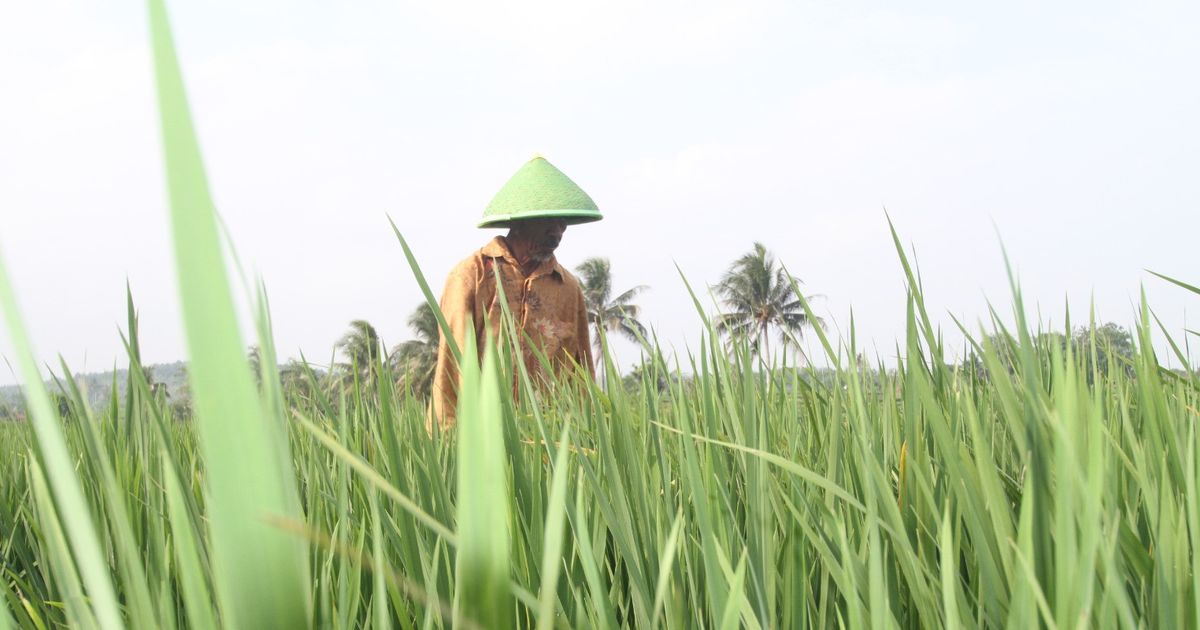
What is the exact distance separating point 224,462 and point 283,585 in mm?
28

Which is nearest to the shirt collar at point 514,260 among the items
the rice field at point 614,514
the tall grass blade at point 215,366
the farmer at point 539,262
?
the farmer at point 539,262

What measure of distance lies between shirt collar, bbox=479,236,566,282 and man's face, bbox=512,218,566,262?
43mm

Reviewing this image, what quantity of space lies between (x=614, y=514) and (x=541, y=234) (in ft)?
10.2

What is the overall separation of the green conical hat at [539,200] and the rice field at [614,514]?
2.55 m

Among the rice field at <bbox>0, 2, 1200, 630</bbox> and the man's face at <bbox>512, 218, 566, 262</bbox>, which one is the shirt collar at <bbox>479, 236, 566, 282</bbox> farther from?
the rice field at <bbox>0, 2, 1200, 630</bbox>

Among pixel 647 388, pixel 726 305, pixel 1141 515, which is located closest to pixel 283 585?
pixel 1141 515

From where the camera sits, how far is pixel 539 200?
3643mm

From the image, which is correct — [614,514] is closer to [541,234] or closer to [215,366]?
[215,366]

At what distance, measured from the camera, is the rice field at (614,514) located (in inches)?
5.6

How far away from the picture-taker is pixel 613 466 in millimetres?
594

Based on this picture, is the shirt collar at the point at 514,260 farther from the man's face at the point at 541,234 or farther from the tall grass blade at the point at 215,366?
the tall grass blade at the point at 215,366

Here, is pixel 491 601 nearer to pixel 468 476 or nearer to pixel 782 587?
pixel 468 476

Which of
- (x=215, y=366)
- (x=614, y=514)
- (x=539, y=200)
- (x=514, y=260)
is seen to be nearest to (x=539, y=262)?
(x=514, y=260)

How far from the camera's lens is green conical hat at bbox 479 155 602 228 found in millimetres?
3580
